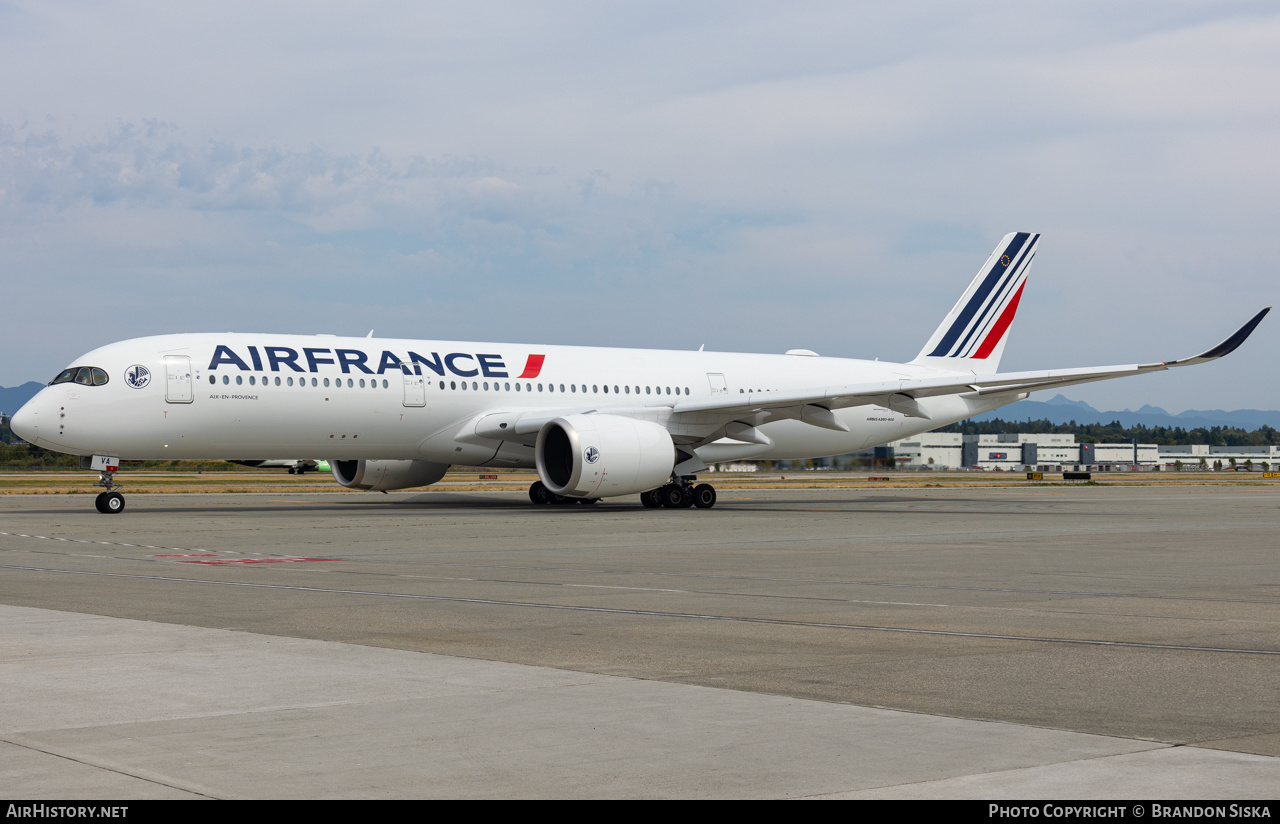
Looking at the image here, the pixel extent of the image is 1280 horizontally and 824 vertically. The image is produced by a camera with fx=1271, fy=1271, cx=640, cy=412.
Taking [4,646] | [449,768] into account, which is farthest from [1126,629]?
[4,646]

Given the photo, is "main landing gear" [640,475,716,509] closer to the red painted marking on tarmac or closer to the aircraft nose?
the aircraft nose

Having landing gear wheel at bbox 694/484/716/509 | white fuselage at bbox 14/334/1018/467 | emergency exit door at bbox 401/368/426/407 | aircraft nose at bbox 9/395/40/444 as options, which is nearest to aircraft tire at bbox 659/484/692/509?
landing gear wheel at bbox 694/484/716/509

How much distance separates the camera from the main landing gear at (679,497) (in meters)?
31.2

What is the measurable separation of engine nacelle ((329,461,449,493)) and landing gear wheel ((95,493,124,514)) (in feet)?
21.9

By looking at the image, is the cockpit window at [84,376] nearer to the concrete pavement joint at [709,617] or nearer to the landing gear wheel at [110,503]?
the landing gear wheel at [110,503]

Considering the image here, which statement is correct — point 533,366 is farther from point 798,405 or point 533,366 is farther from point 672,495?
point 798,405

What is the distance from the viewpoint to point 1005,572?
1531cm

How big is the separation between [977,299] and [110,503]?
997 inches

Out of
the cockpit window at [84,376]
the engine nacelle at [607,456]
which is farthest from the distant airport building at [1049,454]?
the cockpit window at [84,376]

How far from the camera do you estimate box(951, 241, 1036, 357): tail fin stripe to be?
129 feet

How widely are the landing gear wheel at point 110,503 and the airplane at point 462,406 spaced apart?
0.13 feet

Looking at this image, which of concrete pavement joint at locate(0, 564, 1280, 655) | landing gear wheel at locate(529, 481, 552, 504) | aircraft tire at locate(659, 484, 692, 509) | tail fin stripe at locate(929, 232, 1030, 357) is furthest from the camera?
tail fin stripe at locate(929, 232, 1030, 357)
